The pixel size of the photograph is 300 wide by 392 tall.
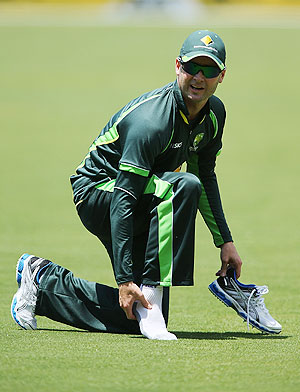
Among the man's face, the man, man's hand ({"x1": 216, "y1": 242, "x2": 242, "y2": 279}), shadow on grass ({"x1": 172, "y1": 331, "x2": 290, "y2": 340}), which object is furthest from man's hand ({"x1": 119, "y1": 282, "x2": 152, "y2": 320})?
the man's face

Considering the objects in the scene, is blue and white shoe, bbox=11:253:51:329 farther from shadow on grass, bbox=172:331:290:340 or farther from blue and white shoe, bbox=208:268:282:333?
blue and white shoe, bbox=208:268:282:333

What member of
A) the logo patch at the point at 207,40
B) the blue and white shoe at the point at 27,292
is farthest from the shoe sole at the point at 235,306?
the logo patch at the point at 207,40

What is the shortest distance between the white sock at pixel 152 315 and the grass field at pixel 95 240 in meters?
0.10

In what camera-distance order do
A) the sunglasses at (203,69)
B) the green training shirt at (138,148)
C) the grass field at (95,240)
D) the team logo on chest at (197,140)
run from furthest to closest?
the team logo on chest at (197,140) → the sunglasses at (203,69) → the green training shirt at (138,148) → the grass field at (95,240)

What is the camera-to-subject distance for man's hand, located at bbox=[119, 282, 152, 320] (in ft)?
13.9

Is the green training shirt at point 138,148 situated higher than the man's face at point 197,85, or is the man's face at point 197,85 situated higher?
the man's face at point 197,85

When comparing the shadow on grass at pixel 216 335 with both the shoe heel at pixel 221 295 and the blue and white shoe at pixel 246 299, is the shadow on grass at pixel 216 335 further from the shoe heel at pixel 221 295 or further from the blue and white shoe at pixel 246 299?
the shoe heel at pixel 221 295

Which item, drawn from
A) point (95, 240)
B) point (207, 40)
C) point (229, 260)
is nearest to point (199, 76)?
point (207, 40)

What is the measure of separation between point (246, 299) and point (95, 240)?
378 cm

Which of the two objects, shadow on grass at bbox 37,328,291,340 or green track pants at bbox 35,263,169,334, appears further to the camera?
green track pants at bbox 35,263,169,334

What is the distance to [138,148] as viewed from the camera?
4.14 meters

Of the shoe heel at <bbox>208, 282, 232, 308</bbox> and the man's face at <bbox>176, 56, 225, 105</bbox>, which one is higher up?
the man's face at <bbox>176, 56, 225, 105</bbox>

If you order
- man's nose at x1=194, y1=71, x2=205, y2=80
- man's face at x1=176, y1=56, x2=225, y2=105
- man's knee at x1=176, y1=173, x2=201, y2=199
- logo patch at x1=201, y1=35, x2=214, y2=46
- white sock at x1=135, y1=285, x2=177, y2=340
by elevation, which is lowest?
white sock at x1=135, y1=285, x2=177, y2=340

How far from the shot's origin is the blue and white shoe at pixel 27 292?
4594 mm
